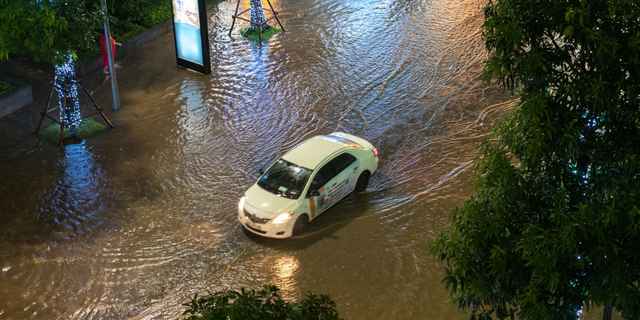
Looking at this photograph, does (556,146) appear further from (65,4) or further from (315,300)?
(65,4)

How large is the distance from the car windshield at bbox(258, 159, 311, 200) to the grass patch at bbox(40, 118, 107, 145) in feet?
20.8

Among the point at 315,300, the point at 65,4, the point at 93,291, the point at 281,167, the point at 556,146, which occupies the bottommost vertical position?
the point at 93,291

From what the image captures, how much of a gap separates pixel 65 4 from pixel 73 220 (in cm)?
537

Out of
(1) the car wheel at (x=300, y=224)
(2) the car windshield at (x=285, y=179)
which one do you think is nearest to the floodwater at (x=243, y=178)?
(1) the car wheel at (x=300, y=224)

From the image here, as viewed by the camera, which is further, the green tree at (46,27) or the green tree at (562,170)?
the green tree at (46,27)

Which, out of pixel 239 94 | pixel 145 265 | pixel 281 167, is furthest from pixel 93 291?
pixel 239 94

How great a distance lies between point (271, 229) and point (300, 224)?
69 centimetres

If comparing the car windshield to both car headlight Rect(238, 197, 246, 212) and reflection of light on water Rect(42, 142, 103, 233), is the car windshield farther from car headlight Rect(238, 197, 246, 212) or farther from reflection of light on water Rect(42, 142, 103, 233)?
reflection of light on water Rect(42, 142, 103, 233)

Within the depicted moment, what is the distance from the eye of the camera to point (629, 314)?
335 inches

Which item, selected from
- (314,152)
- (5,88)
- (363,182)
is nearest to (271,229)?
(314,152)

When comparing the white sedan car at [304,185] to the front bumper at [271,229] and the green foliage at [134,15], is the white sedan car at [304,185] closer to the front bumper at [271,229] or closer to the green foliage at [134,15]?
the front bumper at [271,229]

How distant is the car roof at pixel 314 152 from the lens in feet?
58.3

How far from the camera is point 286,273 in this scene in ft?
53.0

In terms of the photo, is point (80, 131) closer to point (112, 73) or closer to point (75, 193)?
point (112, 73)
